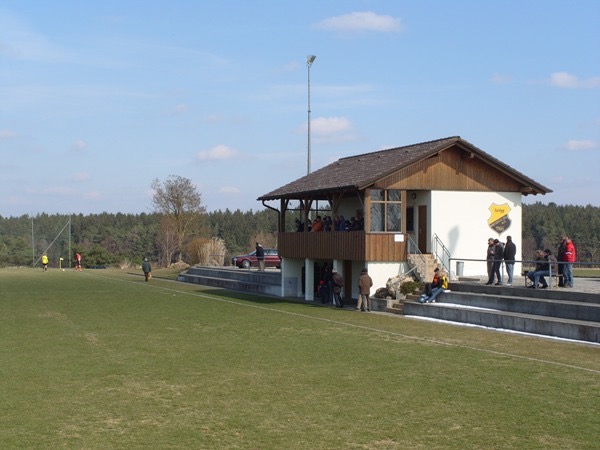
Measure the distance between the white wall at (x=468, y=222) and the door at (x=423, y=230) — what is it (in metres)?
0.36

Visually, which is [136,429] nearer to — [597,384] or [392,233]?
[597,384]

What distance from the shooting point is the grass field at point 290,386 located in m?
9.70

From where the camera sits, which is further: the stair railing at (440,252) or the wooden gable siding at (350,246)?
the stair railing at (440,252)

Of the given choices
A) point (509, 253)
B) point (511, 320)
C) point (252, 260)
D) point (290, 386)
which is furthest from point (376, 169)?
point (252, 260)

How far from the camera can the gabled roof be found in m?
28.8

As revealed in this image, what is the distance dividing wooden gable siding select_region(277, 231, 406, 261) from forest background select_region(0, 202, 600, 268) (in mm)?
23051

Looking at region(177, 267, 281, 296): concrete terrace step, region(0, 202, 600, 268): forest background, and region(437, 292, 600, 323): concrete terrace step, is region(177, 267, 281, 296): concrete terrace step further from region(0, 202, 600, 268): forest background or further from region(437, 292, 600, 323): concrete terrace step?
region(437, 292, 600, 323): concrete terrace step

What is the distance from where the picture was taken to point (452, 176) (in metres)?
29.7

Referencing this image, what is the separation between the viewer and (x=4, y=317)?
24266 millimetres

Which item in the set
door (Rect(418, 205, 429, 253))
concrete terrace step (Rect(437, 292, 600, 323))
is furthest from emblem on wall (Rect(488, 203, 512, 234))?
concrete terrace step (Rect(437, 292, 600, 323))

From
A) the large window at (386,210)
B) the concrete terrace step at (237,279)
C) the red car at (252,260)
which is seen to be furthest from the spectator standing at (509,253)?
the red car at (252,260)

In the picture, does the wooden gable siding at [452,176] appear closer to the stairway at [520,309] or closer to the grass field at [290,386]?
the stairway at [520,309]

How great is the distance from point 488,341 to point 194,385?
842 centimetres

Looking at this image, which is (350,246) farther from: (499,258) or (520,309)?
(520,309)
